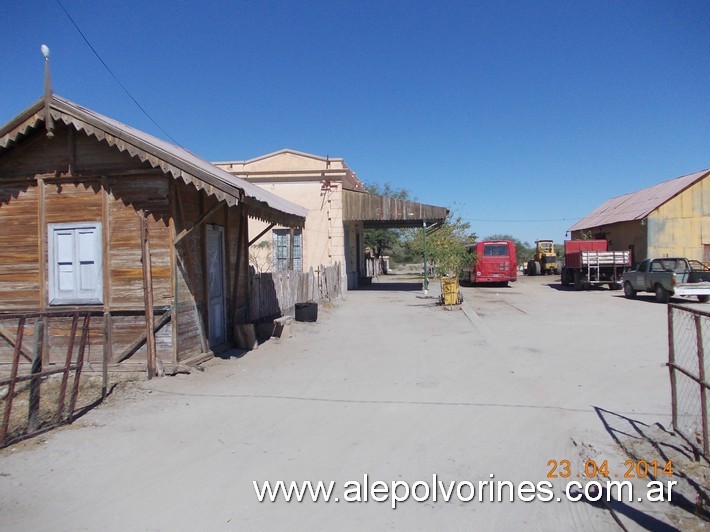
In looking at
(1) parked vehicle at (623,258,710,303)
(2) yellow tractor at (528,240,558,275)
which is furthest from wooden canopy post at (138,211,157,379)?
(2) yellow tractor at (528,240,558,275)

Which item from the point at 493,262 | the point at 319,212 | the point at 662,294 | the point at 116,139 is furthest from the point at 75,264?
the point at 493,262

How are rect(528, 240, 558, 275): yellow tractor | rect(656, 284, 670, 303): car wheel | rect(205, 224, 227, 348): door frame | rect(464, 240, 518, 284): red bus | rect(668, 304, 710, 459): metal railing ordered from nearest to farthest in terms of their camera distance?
rect(668, 304, 710, 459): metal railing → rect(205, 224, 227, 348): door frame → rect(656, 284, 670, 303): car wheel → rect(464, 240, 518, 284): red bus → rect(528, 240, 558, 275): yellow tractor

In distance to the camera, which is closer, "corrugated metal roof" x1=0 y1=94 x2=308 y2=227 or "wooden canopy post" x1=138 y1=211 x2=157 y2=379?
"corrugated metal roof" x1=0 y1=94 x2=308 y2=227

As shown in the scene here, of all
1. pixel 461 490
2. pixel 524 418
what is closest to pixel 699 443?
pixel 524 418

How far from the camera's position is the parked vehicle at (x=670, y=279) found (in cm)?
1992

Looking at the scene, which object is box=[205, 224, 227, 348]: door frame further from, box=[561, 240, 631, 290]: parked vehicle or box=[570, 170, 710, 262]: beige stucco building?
box=[570, 170, 710, 262]: beige stucco building

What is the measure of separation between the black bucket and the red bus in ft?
57.7

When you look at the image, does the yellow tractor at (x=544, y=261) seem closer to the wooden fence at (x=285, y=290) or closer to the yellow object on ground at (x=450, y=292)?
the yellow object on ground at (x=450, y=292)

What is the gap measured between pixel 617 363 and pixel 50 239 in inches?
387

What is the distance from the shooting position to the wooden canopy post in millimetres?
8375

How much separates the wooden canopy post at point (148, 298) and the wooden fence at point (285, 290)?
14.1 ft

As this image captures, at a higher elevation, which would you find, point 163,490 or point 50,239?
point 50,239

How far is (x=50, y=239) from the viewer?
8703 mm

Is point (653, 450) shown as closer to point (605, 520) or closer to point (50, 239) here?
point (605, 520)
